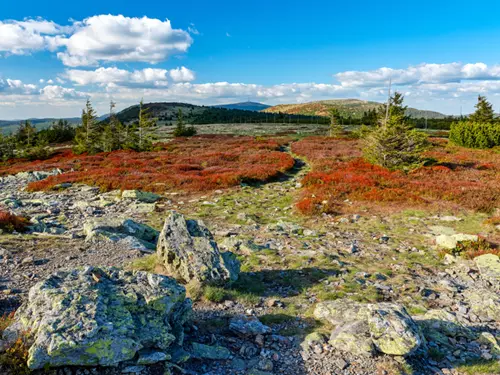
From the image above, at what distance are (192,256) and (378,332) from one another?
479 centimetres

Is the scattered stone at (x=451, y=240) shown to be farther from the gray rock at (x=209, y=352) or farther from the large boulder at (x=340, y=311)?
the gray rock at (x=209, y=352)

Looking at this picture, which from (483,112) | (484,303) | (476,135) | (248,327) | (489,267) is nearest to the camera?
(248,327)

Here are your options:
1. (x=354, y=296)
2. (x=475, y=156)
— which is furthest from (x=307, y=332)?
(x=475, y=156)

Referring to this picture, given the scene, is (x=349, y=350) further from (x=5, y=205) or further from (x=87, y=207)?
(x=5, y=205)

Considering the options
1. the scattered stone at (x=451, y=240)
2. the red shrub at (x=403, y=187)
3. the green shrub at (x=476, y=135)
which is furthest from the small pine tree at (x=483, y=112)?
the scattered stone at (x=451, y=240)

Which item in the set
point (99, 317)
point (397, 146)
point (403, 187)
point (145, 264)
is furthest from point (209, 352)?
point (397, 146)

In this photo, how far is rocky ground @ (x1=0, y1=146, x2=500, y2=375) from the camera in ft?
19.5

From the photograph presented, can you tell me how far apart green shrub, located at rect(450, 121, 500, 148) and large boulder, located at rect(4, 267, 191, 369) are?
2200 inches

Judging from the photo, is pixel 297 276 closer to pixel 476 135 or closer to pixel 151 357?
pixel 151 357

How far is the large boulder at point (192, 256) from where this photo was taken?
8469 millimetres

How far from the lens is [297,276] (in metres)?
9.60

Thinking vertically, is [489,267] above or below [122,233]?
below

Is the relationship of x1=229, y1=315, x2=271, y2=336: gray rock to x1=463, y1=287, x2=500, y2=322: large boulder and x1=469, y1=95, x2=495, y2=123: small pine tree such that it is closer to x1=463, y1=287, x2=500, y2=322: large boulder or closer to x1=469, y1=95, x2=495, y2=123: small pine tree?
x1=463, y1=287, x2=500, y2=322: large boulder

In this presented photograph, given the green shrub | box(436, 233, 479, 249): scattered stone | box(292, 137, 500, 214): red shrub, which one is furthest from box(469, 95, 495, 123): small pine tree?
box(436, 233, 479, 249): scattered stone
